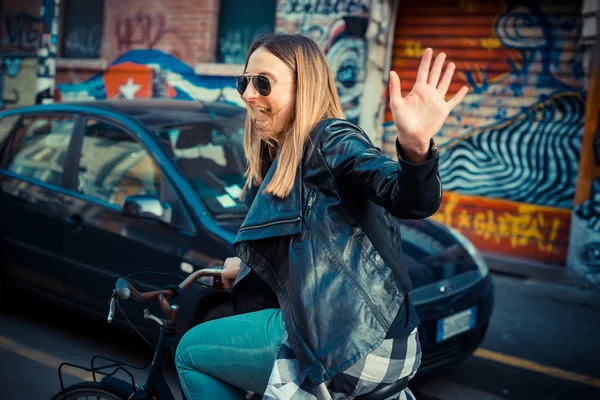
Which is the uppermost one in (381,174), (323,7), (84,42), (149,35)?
(323,7)

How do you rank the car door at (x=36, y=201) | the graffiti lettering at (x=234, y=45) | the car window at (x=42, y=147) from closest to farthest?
the car door at (x=36, y=201) < the car window at (x=42, y=147) < the graffiti lettering at (x=234, y=45)

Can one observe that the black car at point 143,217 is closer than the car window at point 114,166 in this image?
Yes

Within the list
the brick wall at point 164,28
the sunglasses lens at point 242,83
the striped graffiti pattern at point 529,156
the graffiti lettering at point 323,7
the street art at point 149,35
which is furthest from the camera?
the street art at point 149,35

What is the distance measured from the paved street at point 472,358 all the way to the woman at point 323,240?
2404mm

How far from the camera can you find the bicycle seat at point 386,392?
6.81 feet

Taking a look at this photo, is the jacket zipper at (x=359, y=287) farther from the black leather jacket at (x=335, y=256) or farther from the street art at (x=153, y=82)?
the street art at (x=153, y=82)

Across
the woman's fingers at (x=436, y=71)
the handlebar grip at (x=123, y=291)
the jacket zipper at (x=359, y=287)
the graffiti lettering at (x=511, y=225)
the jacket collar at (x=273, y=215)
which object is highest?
the woman's fingers at (x=436, y=71)

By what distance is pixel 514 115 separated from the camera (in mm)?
9250

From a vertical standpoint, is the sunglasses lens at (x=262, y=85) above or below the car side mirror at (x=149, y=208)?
above

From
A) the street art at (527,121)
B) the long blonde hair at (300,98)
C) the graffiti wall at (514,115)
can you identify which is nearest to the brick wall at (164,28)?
the graffiti wall at (514,115)

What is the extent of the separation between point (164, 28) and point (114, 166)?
806 cm

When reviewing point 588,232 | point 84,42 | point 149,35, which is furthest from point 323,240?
point 84,42

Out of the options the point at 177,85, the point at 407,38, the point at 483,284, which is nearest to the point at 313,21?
the point at 407,38

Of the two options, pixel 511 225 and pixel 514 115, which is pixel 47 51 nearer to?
pixel 514 115
